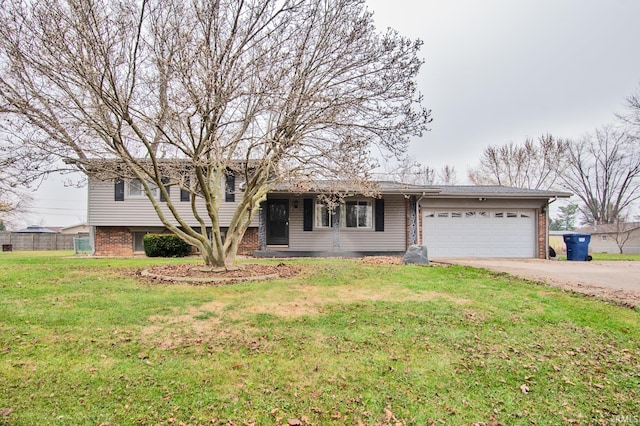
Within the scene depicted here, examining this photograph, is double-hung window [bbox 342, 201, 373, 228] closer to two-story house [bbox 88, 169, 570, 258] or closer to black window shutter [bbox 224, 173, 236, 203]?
two-story house [bbox 88, 169, 570, 258]

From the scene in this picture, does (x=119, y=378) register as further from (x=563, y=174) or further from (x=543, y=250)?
(x=563, y=174)

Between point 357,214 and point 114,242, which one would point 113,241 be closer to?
point 114,242

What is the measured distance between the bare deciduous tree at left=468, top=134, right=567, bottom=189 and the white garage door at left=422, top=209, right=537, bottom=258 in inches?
691

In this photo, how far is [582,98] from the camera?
16375 millimetres

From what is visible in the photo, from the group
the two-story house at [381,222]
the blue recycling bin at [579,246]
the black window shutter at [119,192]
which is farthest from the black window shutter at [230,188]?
the blue recycling bin at [579,246]

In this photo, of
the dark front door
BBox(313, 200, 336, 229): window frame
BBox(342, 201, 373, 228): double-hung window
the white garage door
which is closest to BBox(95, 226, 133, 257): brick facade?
the dark front door

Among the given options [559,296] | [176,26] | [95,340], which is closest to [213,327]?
[95,340]

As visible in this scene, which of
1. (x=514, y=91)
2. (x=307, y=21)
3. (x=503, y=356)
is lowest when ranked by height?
(x=503, y=356)

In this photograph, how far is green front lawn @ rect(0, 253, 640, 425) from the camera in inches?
106

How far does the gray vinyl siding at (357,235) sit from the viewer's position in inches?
549

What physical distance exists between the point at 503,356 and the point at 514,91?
13722 millimetres

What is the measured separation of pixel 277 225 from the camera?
48.0 feet

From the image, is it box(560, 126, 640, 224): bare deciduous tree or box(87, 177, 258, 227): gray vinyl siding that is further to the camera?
box(560, 126, 640, 224): bare deciduous tree

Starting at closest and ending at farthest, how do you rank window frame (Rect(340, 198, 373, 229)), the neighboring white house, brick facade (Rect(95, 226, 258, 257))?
window frame (Rect(340, 198, 373, 229)), brick facade (Rect(95, 226, 258, 257)), the neighboring white house
